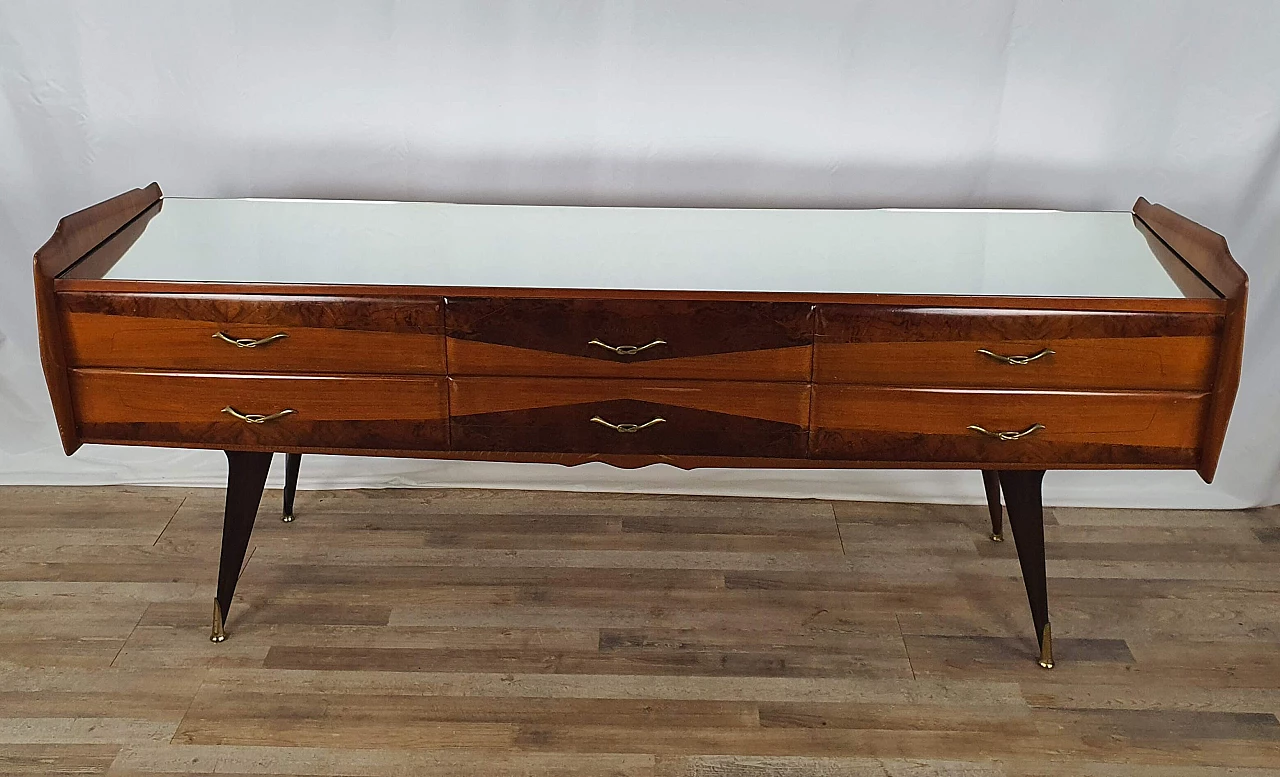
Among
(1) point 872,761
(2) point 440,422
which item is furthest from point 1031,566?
(2) point 440,422

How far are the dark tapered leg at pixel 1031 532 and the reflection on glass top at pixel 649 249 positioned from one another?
0.34 metres

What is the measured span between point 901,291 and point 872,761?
0.73m

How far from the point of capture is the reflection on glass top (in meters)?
1.76

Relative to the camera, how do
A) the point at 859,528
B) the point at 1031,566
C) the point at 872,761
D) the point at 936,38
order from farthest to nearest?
1. the point at 859,528
2. the point at 936,38
3. the point at 1031,566
4. the point at 872,761

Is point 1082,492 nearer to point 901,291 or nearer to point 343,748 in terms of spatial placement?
point 901,291

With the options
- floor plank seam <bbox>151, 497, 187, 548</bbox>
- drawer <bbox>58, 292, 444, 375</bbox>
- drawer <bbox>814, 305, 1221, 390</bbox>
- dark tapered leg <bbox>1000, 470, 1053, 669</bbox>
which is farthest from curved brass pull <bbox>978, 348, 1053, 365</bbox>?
floor plank seam <bbox>151, 497, 187, 548</bbox>

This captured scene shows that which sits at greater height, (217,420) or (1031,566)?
(217,420)

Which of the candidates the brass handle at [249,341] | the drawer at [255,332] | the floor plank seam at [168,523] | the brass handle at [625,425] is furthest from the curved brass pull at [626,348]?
the floor plank seam at [168,523]

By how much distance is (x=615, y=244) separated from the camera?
1990 millimetres

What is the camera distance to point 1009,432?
1.72 m

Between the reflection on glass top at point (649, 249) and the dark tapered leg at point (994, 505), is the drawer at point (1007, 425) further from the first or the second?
the dark tapered leg at point (994, 505)

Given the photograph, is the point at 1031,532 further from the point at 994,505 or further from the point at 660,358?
the point at 660,358

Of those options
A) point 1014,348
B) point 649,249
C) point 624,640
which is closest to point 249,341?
point 649,249

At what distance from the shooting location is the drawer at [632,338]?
5.49 ft
